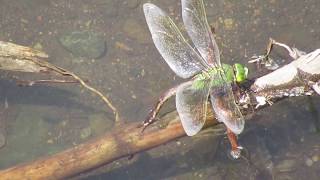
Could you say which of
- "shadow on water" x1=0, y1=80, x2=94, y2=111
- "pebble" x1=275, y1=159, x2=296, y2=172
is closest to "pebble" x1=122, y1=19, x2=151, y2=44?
"shadow on water" x1=0, y1=80, x2=94, y2=111

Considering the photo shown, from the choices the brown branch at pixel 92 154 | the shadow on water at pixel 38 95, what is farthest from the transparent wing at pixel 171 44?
the shadow on water at pixel 38 95

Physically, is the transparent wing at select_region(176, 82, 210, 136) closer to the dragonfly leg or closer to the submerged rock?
the dragonfly leg

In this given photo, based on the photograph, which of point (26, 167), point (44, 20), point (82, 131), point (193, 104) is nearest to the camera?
point (193, 104)

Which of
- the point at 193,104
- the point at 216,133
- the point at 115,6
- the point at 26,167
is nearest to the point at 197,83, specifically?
the point at 193,104

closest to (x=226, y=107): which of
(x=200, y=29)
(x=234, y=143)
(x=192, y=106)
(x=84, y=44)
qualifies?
(x=192, y=106)

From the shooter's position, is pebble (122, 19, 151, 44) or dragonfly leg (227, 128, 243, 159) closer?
dragonfly leg (227, 128, 243, 159)

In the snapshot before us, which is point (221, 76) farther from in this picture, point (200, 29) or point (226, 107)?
point (200, 29)

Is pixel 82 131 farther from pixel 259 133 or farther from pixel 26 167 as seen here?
pixel 259 133
